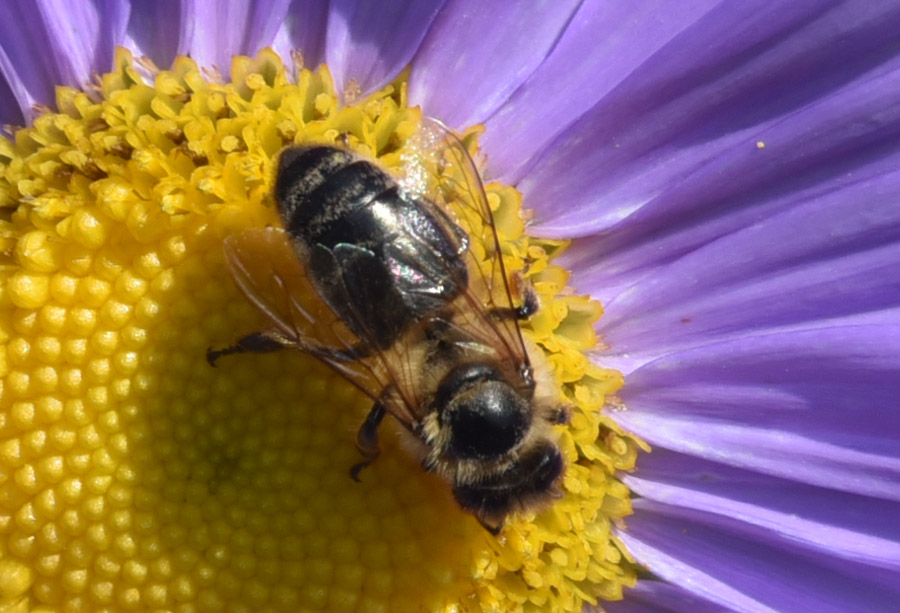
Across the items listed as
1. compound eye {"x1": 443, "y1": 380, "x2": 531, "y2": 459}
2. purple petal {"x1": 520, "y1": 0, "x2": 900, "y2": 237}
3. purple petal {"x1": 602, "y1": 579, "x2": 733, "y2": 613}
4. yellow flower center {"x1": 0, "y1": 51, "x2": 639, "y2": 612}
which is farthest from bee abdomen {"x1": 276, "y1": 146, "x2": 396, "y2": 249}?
purple petal {"x1": 602, "y1": 579, "x2": 733, "y2": 613}

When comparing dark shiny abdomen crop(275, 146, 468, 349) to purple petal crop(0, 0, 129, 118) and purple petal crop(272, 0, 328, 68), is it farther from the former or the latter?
purple petal crop(0, 0, 129, 118)

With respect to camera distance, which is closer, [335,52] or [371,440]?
[371,440]

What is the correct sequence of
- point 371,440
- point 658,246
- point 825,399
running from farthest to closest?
point 658,246
point 825,399
point 371,440

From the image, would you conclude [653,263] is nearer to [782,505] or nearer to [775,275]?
[775,275]

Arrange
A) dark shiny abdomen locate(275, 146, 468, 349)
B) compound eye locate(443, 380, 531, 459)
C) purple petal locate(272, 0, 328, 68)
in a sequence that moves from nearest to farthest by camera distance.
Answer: dark shiny abdomen locate(275, 146, 468, 349), compound eye locate(443, 380, 531, 459), purple petal locate(272, 0, 328, 68)

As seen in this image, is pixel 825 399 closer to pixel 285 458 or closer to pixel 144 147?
pixel 285 458

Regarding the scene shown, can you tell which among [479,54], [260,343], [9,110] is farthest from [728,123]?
[9,110]

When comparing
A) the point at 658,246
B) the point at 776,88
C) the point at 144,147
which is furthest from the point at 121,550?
the point at 776,88
